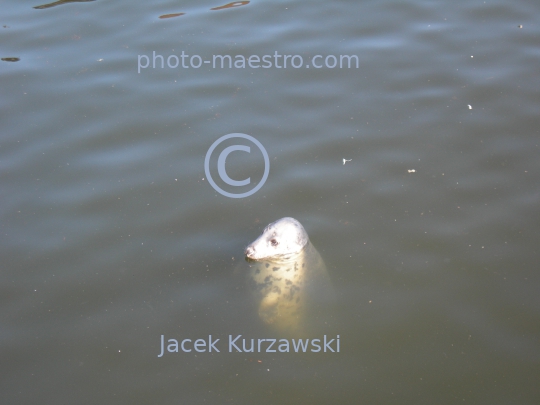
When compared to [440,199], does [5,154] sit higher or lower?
higher

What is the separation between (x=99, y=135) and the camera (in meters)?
5.41

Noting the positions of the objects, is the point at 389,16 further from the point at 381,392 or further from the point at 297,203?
the point at 381,392

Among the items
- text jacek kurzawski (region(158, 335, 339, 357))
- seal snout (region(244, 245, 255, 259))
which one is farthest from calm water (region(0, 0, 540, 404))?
seal snout (region(244, 245, 255, 259))

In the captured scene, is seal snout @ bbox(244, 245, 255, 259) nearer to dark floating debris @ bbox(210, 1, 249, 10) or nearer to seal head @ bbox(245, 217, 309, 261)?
seal head @ bbox(245, 217, 309, 261)

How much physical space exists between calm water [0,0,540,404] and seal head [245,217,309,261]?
0.75 feet

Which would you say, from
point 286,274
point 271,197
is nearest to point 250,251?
point 286,274

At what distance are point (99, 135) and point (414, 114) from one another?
3146 mm

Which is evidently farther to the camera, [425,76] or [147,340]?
[425,76]

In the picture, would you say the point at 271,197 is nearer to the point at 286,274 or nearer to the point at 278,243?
the point at 278,243

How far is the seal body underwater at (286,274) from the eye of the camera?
411 centimetres

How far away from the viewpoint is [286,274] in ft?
14.0

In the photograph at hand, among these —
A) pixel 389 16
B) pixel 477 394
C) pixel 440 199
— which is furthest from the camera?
pixel 389 16

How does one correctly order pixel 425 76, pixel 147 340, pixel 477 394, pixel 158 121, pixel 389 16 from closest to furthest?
pixel 477 394
pixel 147 340
pixel 158 121
pixel 425 76
pixel 389 16

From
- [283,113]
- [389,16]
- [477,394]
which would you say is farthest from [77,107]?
[477,394]
